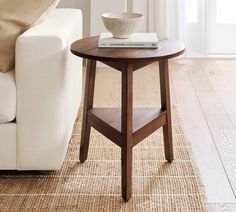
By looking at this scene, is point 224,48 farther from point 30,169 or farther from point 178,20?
point 30,169

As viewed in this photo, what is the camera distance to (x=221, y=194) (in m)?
2.03

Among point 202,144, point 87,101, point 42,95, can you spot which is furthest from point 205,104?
point 42,95

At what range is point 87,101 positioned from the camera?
2195 mm

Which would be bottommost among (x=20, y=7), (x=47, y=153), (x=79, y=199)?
(x=79, y=199)

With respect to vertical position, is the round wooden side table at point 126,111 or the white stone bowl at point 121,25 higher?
Answer: the white stone bowl at point 121,25

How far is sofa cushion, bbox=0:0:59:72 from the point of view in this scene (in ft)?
6.57

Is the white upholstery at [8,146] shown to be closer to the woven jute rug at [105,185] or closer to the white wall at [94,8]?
the woven jute rug at [105,185]

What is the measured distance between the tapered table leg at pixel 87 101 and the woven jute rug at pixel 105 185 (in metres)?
0.06

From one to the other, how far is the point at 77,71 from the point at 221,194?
38.5 inches

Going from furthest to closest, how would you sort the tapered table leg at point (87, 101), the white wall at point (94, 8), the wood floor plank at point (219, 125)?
the white wall at point (94, 8) → the wood floor plank at point (219, 125) → the tapered table leg at point (87, 101)

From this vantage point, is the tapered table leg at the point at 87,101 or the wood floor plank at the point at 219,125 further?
the wood floor plank at the point at 219,125

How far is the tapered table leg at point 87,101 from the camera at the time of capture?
7.07 feet

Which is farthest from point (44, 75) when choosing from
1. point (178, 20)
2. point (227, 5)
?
point (227, 5)

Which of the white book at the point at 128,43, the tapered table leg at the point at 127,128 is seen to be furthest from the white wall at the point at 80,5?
the tapered table leg at the point at 127,128
